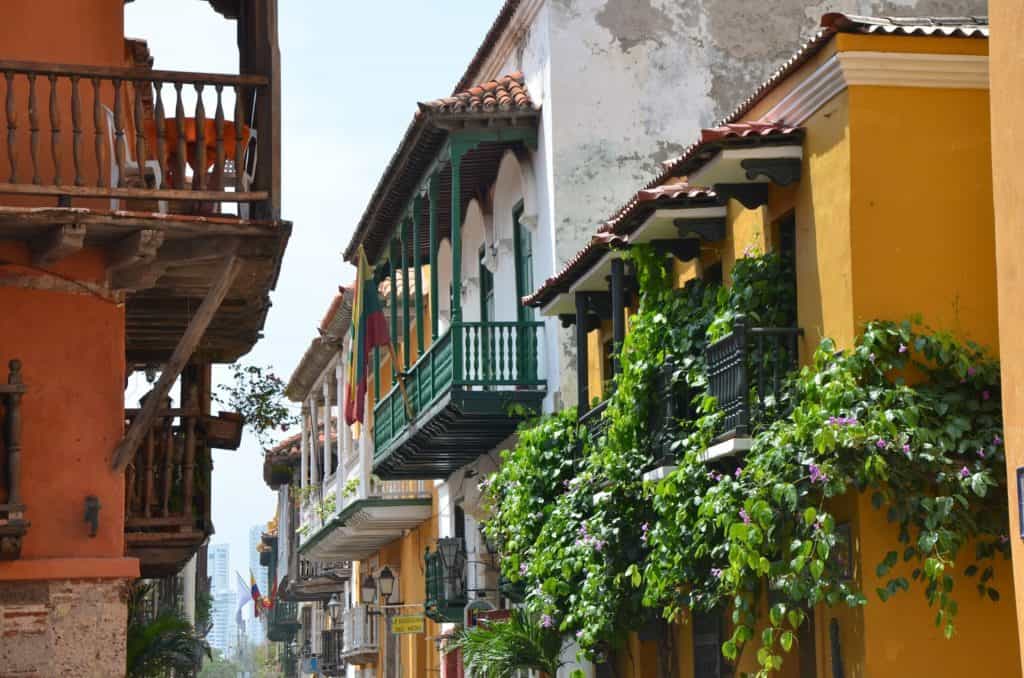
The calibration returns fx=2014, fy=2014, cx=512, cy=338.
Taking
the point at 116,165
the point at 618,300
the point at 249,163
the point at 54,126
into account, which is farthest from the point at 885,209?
the point at 54,126

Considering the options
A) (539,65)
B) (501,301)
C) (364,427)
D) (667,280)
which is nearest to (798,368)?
(667,280)

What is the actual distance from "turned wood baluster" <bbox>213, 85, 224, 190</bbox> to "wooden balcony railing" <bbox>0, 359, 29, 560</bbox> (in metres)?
1.60

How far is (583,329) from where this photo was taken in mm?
19031

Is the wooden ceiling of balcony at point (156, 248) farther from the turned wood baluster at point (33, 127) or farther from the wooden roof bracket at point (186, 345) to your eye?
the turned wood baluster at point (33, 127)

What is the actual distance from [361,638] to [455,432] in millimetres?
16128

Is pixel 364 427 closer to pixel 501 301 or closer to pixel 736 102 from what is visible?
pixel 501 301

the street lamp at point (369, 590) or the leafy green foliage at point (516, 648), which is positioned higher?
the street lamp at point (369, 590)

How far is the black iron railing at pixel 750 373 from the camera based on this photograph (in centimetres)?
1341

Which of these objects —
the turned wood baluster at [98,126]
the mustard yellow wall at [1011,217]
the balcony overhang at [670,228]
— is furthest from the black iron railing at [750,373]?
the turned wood baluster at [98,126]

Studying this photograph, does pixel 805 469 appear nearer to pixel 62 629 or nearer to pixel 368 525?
pixel 62 629

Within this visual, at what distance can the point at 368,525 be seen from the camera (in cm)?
3169

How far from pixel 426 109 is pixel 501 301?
4.17 meters

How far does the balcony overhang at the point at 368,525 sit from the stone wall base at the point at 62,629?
1839 centimetres

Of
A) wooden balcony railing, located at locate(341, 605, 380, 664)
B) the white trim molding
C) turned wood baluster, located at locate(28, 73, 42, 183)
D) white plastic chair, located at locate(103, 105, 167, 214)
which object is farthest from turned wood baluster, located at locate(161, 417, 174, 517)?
wooden balcony railing, located at locate(341, 605, 380, 664)
